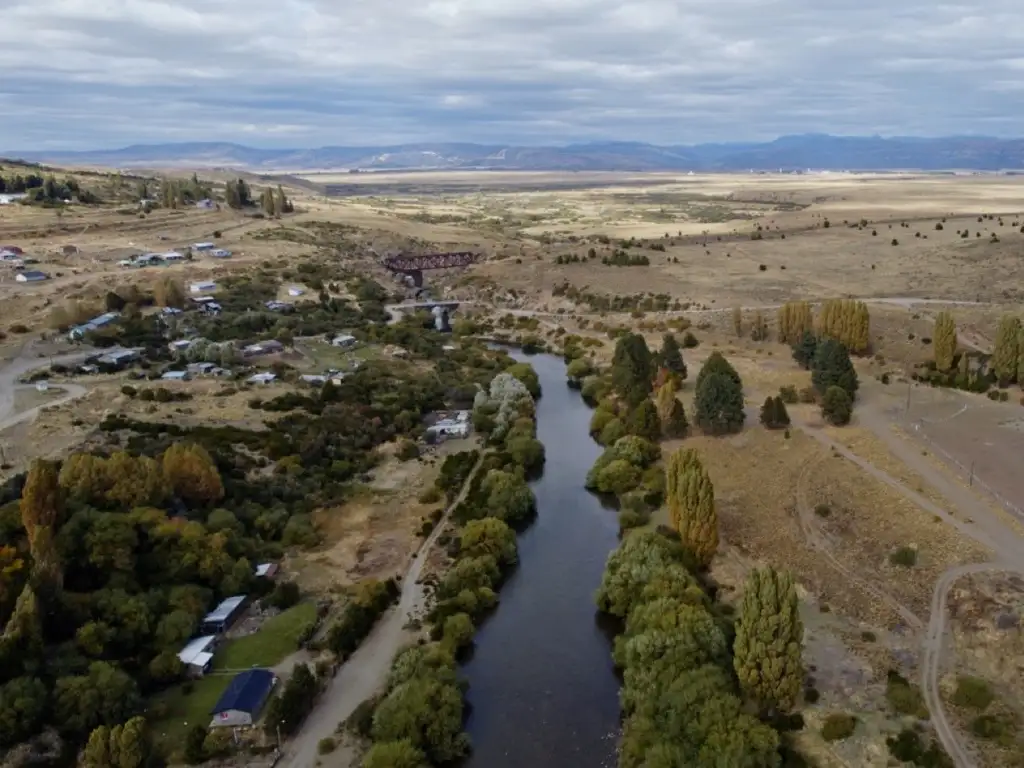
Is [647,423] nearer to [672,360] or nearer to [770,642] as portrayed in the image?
[672,360]

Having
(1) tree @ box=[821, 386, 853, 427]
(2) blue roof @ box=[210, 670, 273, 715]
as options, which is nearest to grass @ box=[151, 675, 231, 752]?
(2) blue roof @ box=[210, 670, 273, 715]

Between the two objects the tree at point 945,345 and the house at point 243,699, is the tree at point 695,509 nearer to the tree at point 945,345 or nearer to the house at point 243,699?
the house at point 243,699

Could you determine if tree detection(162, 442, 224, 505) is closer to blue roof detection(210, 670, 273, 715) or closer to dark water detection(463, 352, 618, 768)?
blue roof detection(210, 670, 273, 715)

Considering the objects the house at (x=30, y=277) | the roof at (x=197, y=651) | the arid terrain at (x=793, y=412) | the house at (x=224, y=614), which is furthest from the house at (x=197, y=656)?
the house at (x=30, y=277)

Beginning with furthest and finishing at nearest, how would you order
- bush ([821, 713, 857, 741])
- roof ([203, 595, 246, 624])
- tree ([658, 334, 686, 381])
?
tree ([658, 334, 686, 381]) → roof ([203, 595, 246, 624]) → bush ([821, 713, 857, 741])

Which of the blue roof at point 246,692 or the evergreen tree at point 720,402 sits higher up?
the evergreen tree at point 720,402

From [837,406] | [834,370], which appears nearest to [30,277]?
[834,370]

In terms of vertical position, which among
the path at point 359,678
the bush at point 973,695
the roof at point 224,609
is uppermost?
the bush at point 973,695
